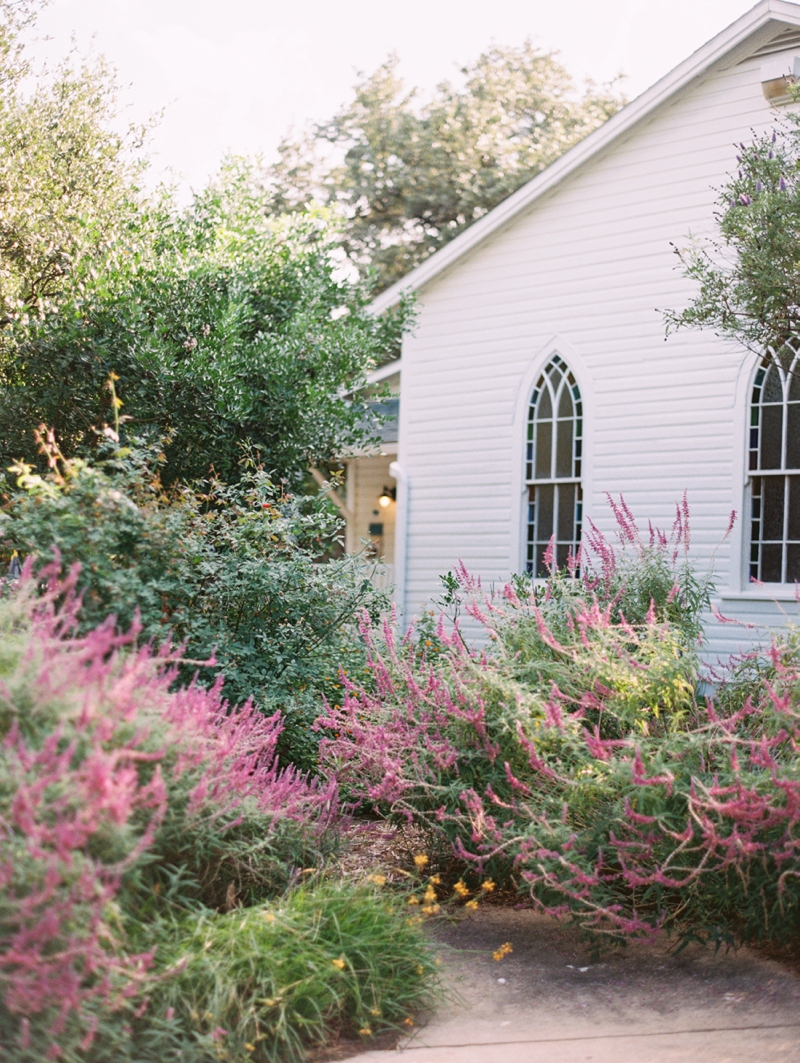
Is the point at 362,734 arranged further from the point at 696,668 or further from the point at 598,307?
the point at 598,307

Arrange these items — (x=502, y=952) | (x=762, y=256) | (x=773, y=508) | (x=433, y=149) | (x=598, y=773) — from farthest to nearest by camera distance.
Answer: (x=433, y=149) → (x=773, y=508) → (x=762, y=256) → (x=598, y=773) → (x=502, y=952)

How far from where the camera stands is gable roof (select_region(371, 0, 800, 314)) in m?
10.2

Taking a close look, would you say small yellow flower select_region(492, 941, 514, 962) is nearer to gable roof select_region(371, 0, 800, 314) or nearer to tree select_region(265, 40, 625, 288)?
gable roof select_region(371, 0, 800, 314)

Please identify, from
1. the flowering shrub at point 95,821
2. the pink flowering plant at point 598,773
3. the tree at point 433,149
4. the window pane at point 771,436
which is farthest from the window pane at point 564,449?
the tree at point 433,149

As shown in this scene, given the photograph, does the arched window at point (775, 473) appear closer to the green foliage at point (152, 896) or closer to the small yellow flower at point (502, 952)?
the small yellow flower at point (502, 952)

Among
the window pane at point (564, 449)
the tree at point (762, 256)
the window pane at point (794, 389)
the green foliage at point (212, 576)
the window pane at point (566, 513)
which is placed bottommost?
the green foliage at point (212, 576)

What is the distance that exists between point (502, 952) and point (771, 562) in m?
6.85

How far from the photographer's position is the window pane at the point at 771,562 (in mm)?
10031

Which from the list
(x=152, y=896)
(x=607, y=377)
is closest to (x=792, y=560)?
(x=607, y=377)

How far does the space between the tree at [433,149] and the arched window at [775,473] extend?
18.2m

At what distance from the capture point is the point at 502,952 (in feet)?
14.1

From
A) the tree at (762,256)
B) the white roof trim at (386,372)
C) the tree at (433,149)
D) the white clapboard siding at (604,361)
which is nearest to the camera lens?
the tree at (762,256)

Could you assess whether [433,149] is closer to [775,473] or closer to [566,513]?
[566,513]

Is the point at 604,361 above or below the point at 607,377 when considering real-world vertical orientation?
above
